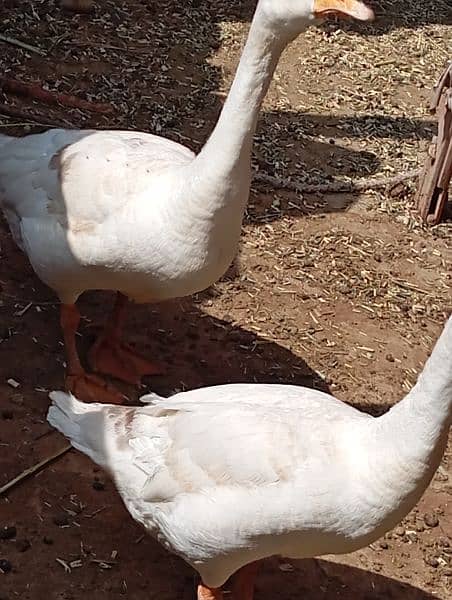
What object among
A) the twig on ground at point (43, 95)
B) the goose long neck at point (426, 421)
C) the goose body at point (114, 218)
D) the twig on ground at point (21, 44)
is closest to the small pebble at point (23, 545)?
the goose body at point (114, 218)

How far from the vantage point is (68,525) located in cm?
374

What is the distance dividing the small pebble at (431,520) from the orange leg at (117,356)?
51.9 inches

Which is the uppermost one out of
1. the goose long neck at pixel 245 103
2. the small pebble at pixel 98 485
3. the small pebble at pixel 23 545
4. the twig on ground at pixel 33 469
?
the goose long neck at pixel 245 103

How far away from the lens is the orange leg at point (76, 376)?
4.35 metres

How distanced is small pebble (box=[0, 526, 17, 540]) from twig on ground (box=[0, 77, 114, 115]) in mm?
3282

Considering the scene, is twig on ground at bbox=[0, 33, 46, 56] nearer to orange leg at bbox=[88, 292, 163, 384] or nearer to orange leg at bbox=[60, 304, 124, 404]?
orange leg at bbox=[88, 292, 163, 384]

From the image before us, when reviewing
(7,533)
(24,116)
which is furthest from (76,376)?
(24,116)

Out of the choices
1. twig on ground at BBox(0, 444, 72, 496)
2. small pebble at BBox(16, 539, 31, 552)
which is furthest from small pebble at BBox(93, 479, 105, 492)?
small pebble at BBox(16, 539, 31, 552)

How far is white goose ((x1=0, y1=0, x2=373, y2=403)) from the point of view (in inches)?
145

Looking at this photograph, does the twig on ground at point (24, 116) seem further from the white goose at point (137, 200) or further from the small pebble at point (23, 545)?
the small pebble at point (23, 545)

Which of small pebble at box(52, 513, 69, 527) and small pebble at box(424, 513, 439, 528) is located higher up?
small pebble at box(424, 513, 439, 528)

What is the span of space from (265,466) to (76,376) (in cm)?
153

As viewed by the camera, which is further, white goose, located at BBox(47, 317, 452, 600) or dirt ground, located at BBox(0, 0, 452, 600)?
dirt ground, located at BBox(0, 0, 452, 600)

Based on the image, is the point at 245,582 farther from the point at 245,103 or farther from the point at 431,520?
the point at 245,103
